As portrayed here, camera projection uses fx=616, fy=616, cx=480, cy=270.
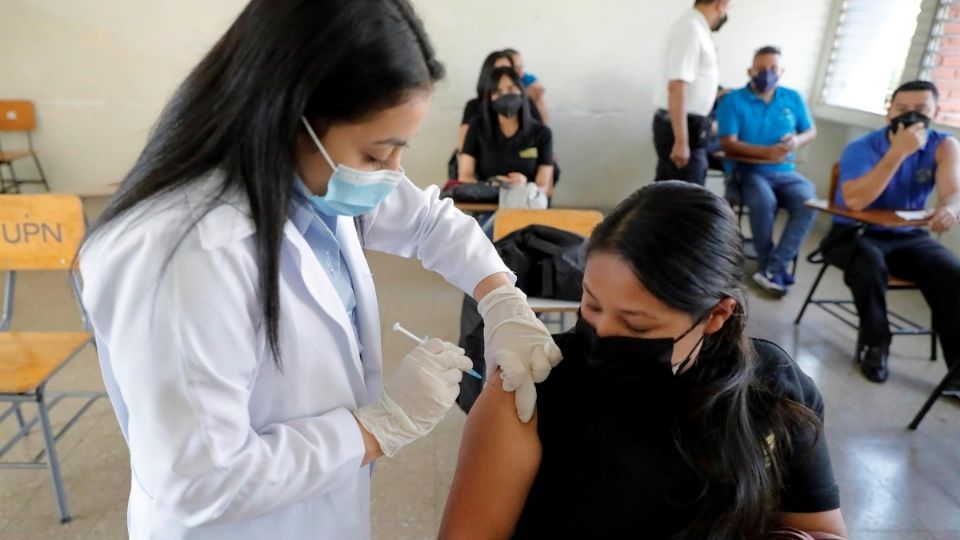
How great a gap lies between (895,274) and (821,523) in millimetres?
2267

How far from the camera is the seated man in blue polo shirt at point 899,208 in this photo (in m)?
2.63

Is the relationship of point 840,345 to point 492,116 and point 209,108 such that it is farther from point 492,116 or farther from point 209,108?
point 209,108

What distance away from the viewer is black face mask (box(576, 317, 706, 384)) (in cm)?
94

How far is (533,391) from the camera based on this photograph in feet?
3.10

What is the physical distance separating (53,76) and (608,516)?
210 inches

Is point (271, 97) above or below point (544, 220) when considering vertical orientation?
above

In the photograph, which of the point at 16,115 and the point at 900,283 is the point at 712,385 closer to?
the point at 900,283

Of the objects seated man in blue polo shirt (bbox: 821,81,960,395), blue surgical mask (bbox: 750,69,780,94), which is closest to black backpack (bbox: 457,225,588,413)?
seated man in blue polo shirt (bbox: 821,81,960,395)

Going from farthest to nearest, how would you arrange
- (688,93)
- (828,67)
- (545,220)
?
(828,67), (688,93), (545,220)

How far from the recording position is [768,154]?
151 inches

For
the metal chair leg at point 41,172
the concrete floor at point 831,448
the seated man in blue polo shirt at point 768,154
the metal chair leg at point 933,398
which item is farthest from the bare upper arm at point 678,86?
the metal chair leg at point 41,172

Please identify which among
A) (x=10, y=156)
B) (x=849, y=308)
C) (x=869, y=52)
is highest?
(x=869, y=52)

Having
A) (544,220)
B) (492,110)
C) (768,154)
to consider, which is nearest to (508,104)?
(492,110)

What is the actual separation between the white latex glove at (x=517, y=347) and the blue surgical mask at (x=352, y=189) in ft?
1.07
